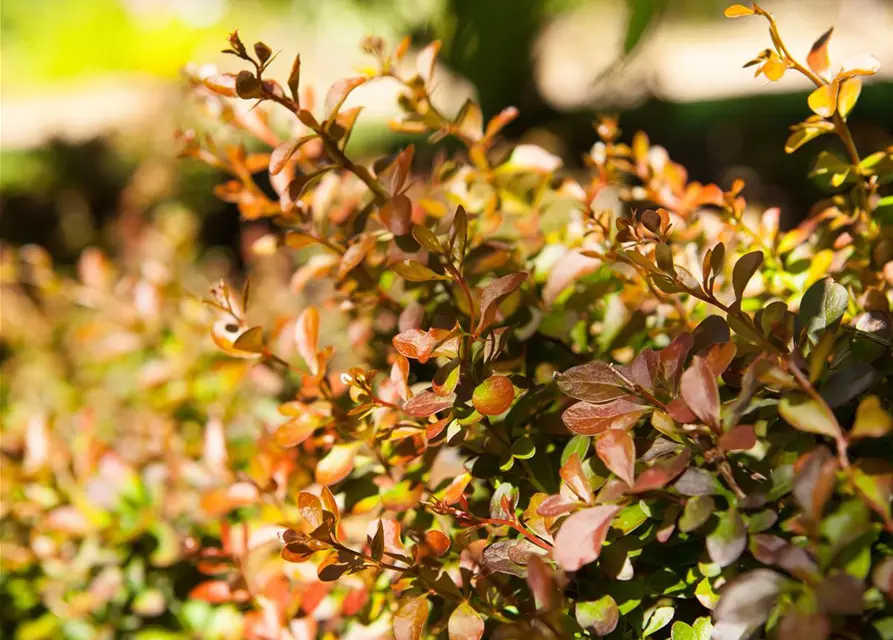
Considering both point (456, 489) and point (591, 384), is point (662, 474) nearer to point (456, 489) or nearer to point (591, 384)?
point (591, 384)

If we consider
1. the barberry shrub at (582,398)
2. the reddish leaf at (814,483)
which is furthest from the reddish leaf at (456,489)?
the reddish leaf at (814,483)

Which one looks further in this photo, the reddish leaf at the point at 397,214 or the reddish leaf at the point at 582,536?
the reddish leaf at the point at 397,214

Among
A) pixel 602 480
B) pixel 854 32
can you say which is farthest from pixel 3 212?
pixel 854 32

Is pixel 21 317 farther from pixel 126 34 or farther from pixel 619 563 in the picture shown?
pixel 126 34

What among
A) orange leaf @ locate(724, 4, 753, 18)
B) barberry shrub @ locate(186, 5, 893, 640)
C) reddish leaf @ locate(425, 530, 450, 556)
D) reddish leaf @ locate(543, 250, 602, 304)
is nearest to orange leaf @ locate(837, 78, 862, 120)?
barberry shrub @ locate(186, 5, 893, 640)

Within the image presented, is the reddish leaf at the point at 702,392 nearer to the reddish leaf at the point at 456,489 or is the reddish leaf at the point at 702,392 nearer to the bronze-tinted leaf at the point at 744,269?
the bronze-tinted leaf at the point at 744,269

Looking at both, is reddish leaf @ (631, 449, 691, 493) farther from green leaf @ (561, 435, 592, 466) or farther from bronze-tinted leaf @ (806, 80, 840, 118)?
bronze-tinted leaf @ (806, 80, 840, 118)

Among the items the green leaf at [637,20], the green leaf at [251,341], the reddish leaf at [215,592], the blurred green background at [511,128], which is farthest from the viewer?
the blurred green background at [511,128]

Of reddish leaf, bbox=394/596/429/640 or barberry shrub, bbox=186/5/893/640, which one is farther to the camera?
reddish leaf, bbox=394/596/429/640
